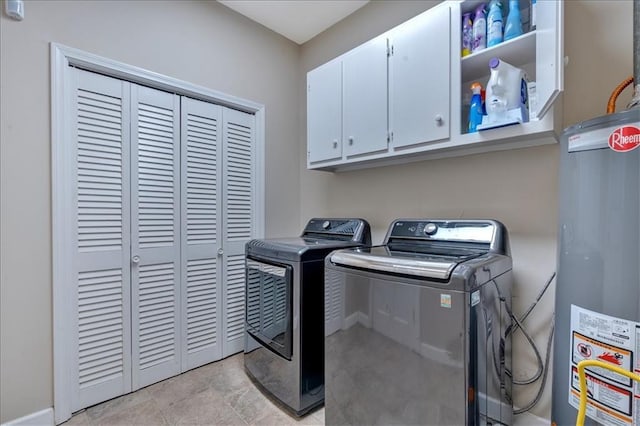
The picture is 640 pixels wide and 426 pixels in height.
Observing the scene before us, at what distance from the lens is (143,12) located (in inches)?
77.1

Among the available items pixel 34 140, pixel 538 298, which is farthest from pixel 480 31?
pixel 34 140

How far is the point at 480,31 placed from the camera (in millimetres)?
1503

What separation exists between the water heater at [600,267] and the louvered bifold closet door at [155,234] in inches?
86.7

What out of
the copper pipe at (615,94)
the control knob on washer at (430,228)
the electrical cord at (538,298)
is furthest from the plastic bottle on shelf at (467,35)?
the electrical cord at (538,298)

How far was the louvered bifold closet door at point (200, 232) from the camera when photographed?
217 centimetres

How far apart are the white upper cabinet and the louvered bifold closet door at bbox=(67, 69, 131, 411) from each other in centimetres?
140

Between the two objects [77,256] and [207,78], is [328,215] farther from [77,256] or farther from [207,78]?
[77,256]

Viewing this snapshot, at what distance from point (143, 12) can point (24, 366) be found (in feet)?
7.26

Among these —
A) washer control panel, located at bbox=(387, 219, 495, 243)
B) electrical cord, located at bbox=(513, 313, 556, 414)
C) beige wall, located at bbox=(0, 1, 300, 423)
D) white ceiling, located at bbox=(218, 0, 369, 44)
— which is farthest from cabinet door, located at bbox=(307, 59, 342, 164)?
electrical cord, located at bbox=(513, 313, 556, 414)

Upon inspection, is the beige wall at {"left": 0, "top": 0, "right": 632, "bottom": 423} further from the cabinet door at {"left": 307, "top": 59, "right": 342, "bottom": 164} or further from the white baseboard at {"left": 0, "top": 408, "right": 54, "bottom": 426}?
the cabinet door at {"left": 307, "top": 59, "right": 342, "bottom": 164}

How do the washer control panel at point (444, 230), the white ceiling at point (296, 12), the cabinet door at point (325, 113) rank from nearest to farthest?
the washer control panel at point (444, 230) < the cabinet door at point (325, 113) < the white ceiling at point (296, 12)

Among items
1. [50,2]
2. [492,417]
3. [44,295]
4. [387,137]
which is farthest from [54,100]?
[492,417]

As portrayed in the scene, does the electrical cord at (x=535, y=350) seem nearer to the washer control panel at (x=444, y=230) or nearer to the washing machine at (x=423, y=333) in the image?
the washing machine at (x=423, y=333)

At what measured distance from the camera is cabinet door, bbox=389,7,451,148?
5.17ft
